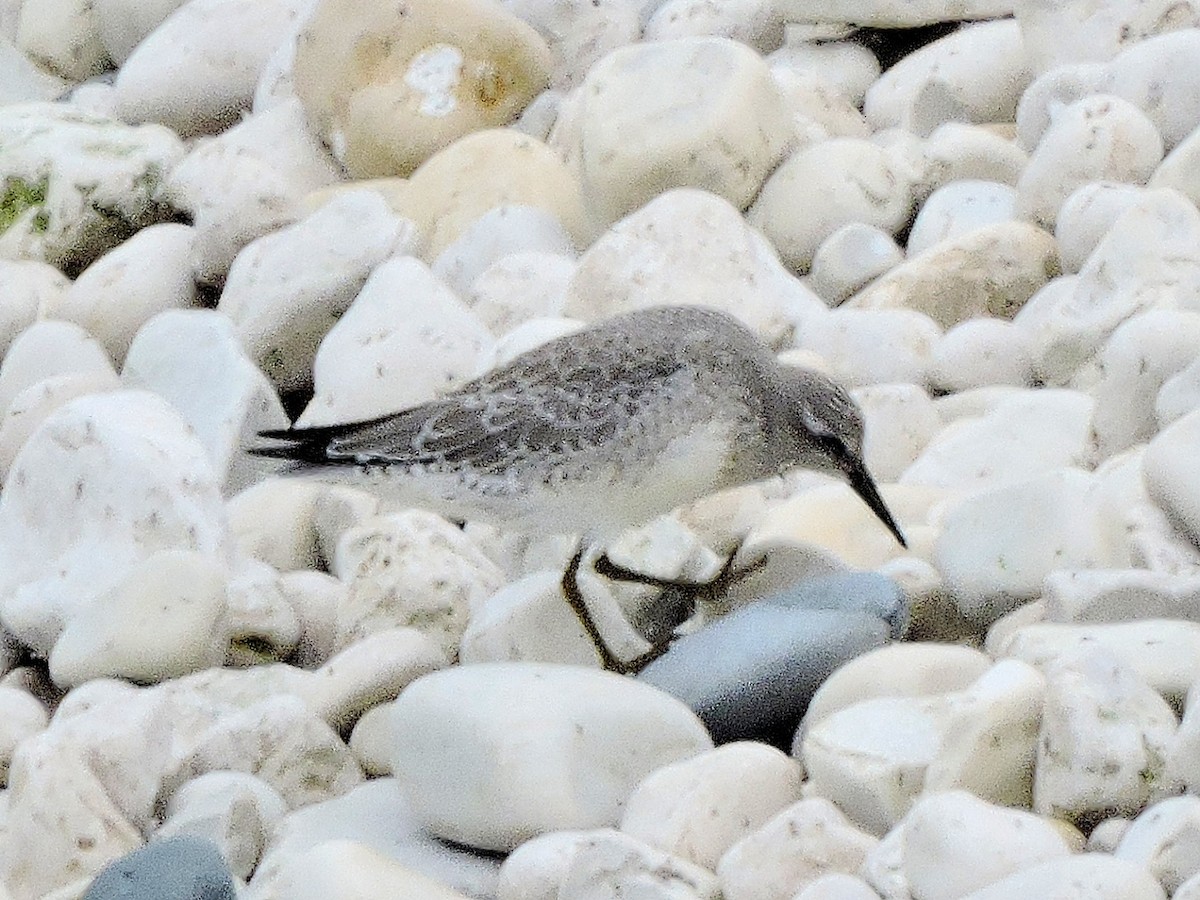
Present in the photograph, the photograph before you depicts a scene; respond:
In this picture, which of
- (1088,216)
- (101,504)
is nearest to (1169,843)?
(1088,216)

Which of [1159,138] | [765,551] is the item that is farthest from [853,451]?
[1159,138]

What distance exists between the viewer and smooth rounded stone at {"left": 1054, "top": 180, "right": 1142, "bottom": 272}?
229 inches

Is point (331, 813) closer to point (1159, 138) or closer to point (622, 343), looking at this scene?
point (622, 343)

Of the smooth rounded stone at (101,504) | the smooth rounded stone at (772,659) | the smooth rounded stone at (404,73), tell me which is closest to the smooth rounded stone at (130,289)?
the smooth rounded stone at (404,73)

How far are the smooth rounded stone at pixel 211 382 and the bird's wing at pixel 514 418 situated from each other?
122cm

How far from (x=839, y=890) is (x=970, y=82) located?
443 centimetres

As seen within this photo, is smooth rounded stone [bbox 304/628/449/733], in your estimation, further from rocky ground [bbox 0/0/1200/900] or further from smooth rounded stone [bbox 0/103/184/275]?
smooth rounded stone [bbox 0/103/184/275]

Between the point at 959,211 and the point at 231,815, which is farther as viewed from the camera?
the point at 959,211

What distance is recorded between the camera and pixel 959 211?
647 cm

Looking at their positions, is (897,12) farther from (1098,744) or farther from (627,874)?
(627,874)

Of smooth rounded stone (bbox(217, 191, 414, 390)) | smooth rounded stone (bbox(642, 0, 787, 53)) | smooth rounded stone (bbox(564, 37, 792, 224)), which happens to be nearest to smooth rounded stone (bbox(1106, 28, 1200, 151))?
smooth rounded stone (bbox(564, 37, 792, 224))

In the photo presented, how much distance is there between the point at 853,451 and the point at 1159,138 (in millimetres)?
1806

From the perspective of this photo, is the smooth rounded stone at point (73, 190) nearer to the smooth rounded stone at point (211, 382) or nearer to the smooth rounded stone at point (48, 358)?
the smooth rounded stone at point (48, 358)

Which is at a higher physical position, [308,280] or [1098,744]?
[1098,744]
